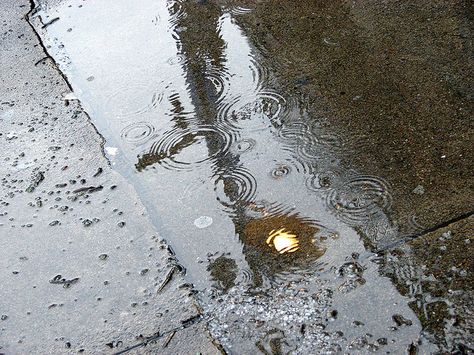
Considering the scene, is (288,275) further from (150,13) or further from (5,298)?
(150,13)

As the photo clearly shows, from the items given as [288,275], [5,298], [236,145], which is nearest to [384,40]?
[236,145]

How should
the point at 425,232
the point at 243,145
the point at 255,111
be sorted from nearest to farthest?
the point at 425,232 → the point at 243,145 → the point at 255,111

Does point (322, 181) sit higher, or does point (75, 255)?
point (75, 255)

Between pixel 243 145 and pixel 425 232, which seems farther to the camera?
pixel 243 145

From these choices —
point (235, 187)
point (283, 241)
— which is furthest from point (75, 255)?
point (283, 241)

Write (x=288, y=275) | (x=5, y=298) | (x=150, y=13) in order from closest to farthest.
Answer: (x=288, y=275)
(x=5, y=298)
(x=150, y=13)

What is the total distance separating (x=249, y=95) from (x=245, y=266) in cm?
127

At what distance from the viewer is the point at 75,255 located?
2846 mm

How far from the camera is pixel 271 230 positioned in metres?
2.74

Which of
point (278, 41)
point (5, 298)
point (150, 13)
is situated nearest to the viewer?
point (5, 298)

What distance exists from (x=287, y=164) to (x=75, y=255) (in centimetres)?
108

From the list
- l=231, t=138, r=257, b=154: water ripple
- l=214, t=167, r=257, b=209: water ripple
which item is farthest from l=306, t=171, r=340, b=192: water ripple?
l=231, t=138, r=257, b=154: water ripple

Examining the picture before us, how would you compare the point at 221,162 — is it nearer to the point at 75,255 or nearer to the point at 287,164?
the point at 287,164

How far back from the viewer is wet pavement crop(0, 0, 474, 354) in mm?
2396
